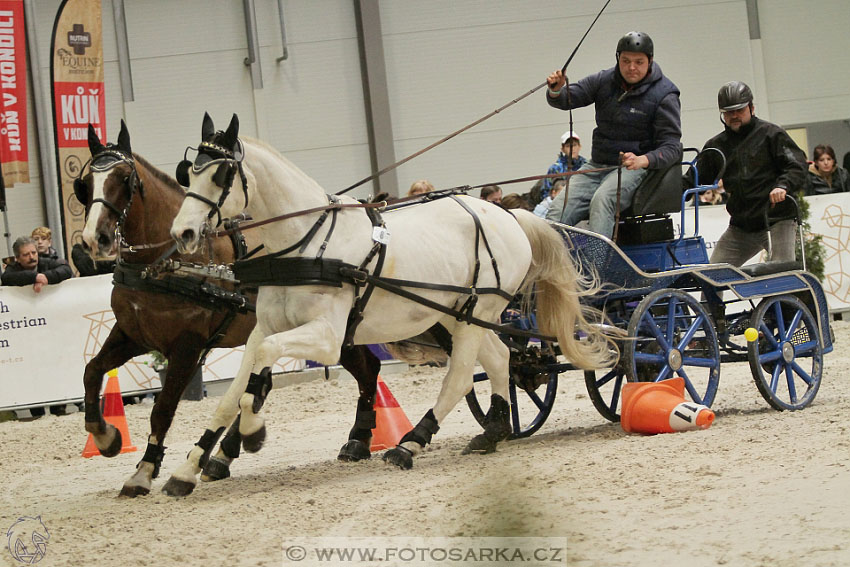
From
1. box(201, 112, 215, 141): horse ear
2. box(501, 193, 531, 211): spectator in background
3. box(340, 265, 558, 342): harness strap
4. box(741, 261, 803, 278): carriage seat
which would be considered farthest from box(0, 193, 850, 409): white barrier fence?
box(201, 112, 215, 141): horse ear

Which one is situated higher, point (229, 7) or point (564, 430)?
point (229, 7)

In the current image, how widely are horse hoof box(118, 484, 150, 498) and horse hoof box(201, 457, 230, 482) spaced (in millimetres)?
338

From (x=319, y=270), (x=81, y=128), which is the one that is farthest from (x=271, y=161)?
(x=81, y=128)

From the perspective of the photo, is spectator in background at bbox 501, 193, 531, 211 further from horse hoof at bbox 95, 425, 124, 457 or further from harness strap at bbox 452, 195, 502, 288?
horse hoof at bbox 95, 425, 124, 457

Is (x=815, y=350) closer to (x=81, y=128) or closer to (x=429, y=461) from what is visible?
(x=429, y=461)

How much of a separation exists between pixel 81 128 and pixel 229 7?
4.37 m

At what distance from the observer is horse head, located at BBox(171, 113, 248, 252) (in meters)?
4.63

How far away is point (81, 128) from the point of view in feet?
37.3

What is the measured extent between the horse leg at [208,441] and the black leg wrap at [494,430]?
145cm

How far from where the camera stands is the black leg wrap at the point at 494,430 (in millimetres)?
5875

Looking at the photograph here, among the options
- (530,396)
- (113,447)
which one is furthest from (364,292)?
(530,396)

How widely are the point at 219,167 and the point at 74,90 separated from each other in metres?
7.36

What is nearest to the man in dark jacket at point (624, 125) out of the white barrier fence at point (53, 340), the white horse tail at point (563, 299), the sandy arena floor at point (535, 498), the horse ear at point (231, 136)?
the white horse tail at point (563, 299)

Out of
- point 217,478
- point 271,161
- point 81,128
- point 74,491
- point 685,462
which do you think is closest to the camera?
point 685,462
